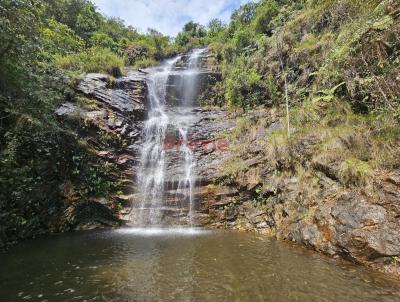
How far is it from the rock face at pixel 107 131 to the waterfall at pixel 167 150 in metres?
0.60

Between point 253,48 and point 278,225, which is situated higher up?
point 253,48

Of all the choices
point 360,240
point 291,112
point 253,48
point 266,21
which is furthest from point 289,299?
point 266,21

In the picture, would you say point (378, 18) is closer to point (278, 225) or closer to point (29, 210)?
point (278, 225)

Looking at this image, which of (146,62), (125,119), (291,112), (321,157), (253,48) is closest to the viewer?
(321,157)

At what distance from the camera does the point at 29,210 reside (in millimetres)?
10031

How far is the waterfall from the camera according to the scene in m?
12.2

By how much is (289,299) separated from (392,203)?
3.51 meters

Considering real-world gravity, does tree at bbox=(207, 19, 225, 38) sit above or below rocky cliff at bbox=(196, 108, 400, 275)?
above

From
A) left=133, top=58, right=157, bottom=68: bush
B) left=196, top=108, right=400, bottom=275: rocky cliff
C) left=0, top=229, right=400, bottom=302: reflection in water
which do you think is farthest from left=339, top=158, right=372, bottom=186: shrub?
left=133, top=58, right=157, bottom=68: bush

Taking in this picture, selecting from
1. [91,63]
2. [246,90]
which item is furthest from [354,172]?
[91,63]

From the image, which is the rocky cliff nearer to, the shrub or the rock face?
the shrub

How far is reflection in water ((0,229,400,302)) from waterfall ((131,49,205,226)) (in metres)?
3.18

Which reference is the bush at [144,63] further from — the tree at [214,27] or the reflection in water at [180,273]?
the reflection in water at [180,273]

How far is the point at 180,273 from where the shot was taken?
638cm
